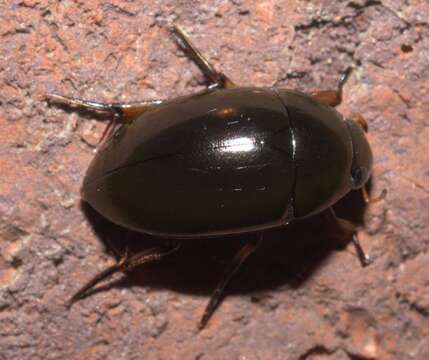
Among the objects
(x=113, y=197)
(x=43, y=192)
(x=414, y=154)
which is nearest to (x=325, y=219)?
(x=414, y=154)

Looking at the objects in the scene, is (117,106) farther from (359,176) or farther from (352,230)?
(352,230)

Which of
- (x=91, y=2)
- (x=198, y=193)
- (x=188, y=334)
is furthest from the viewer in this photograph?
(x=188, y=334)

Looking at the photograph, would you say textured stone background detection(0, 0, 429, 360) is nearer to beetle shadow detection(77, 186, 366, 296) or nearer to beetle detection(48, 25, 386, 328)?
beetle shadow detection(77, 186, 366, 296)

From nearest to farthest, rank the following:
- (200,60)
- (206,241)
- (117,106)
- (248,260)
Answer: (117,106) < (200,60) < (206,241) < (248,260)

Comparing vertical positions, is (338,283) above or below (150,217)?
below

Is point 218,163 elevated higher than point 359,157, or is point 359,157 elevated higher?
point 218,163

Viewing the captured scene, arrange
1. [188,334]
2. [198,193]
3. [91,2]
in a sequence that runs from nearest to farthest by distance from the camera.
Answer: [198,193] → [91,2] → [188,334]

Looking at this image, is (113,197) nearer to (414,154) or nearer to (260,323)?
(260,323)

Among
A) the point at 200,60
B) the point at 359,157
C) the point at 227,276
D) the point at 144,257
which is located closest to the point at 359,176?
the point at 359,157
